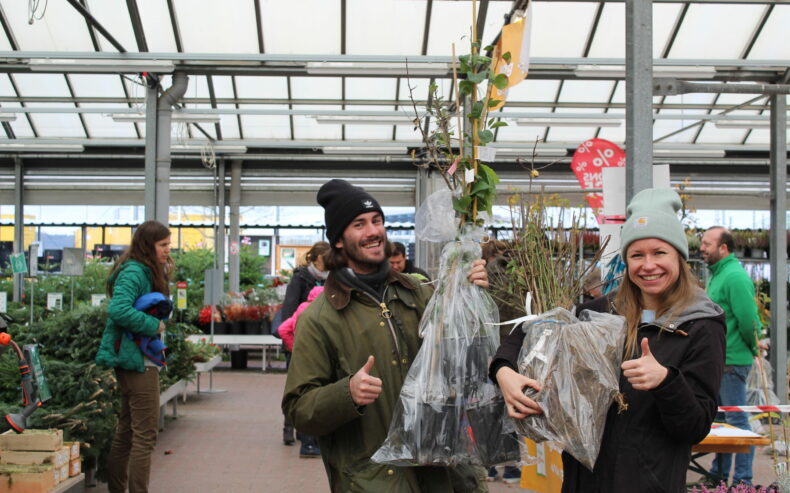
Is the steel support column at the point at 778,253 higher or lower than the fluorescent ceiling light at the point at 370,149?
lower

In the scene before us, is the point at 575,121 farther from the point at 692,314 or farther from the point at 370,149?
the point at 692,314

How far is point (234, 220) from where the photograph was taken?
18.9m

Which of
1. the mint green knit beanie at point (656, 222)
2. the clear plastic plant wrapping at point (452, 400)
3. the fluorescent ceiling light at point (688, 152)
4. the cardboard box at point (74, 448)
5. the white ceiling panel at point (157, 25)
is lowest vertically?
the cardboard box at point (74, 448)

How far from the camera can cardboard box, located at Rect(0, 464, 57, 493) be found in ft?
14.0

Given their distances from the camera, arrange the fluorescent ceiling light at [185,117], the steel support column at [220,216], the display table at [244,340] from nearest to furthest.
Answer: the fluorescent ceiling light at [185,117]
the display table at [244,340]
the steel support column at [220,216]

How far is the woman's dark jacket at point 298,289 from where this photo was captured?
6613mm

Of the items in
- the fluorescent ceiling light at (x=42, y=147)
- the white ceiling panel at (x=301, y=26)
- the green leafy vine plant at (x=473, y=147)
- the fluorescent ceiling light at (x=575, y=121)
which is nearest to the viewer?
the green leafy vine plant at (x=473, y=147)

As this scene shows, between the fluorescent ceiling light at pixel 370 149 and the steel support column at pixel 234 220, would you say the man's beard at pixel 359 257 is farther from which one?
the steel support column at pixel 234 220

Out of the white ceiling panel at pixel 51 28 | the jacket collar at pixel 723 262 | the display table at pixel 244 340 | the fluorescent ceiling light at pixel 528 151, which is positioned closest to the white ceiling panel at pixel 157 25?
the white ceiling panel at pixel 51 28

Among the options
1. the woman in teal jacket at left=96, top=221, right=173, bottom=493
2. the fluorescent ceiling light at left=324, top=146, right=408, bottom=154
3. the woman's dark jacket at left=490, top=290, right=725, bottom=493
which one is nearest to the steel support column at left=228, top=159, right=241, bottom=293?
the fluorescent ceiling light at left=324, top=146, right=408, bottom=154

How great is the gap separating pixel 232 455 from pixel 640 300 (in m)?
5.57

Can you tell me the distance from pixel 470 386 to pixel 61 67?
8034mm

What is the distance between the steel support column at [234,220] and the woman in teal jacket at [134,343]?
1386 centimetres

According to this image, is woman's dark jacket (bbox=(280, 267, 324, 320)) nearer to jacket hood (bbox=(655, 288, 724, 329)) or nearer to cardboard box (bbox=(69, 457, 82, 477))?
cardboard box (bbox=(69, 457, 82, 477))
